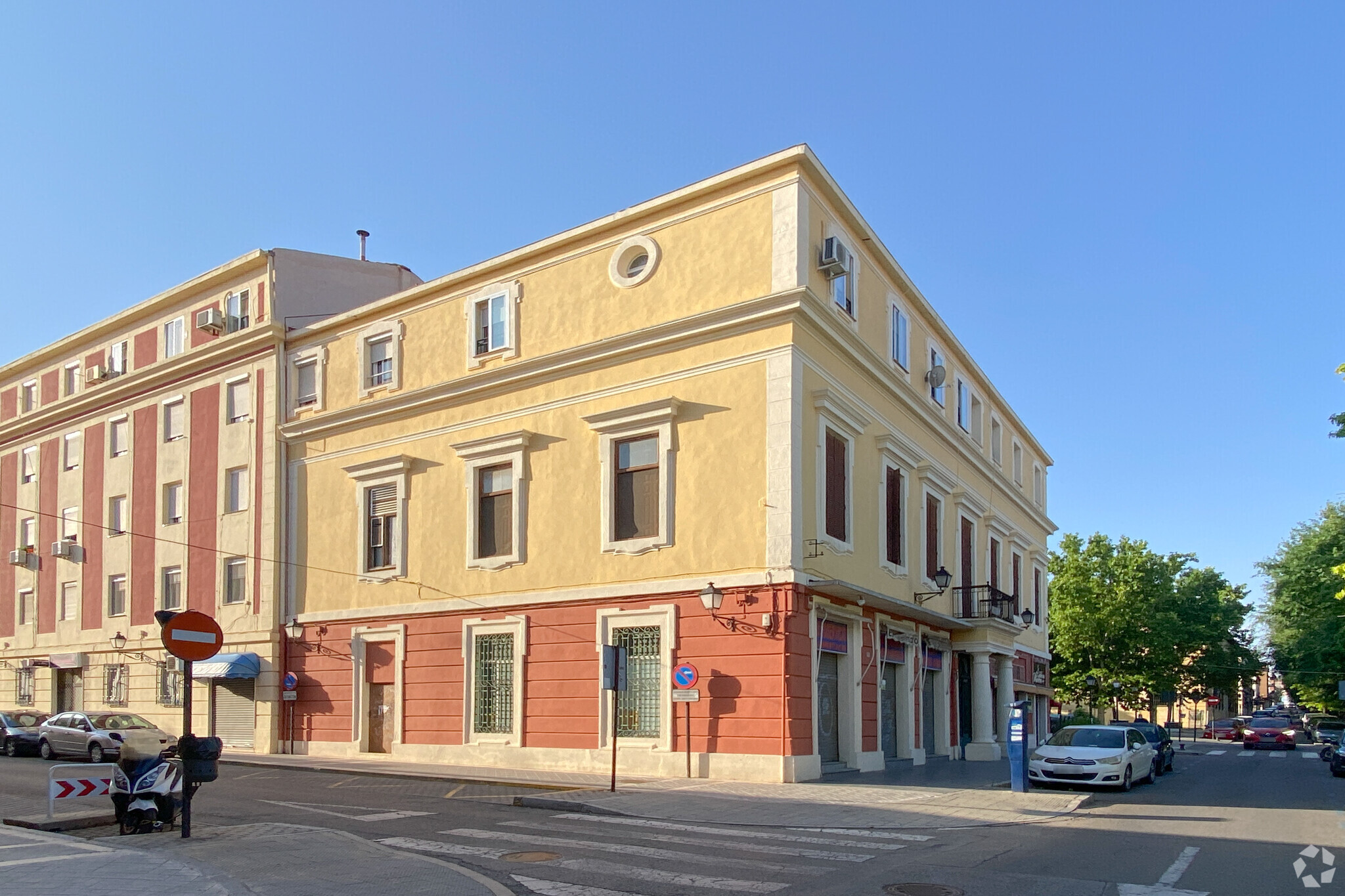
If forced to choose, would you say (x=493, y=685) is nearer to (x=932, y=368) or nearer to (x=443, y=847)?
(x=443, y=847)

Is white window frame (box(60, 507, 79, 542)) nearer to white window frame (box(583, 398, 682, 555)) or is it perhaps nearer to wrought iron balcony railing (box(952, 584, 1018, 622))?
white window frame (box(583, 398, 682, 555))

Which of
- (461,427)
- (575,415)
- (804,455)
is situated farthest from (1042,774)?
(461,427)

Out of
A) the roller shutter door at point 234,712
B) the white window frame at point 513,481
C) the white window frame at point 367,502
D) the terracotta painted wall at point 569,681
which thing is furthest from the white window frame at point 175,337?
the white window frame at point 513,481

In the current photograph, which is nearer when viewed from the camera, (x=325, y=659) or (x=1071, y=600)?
(x=325, y=659)

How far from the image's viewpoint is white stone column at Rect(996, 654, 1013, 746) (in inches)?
1276

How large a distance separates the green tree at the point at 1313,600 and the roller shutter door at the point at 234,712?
3683 cm

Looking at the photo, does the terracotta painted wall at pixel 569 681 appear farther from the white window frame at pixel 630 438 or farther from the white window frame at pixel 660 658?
the white window frame at pixel 630 438

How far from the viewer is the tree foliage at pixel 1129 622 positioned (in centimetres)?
5416

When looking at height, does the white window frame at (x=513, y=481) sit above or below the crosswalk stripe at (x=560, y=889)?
above

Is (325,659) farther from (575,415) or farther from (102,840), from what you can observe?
(102,840)

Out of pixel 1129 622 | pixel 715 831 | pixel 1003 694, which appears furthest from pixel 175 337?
pixel 1129 622

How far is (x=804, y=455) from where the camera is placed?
21281mm

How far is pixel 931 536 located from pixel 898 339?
5.38 metres

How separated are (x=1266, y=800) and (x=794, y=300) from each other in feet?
40.1
